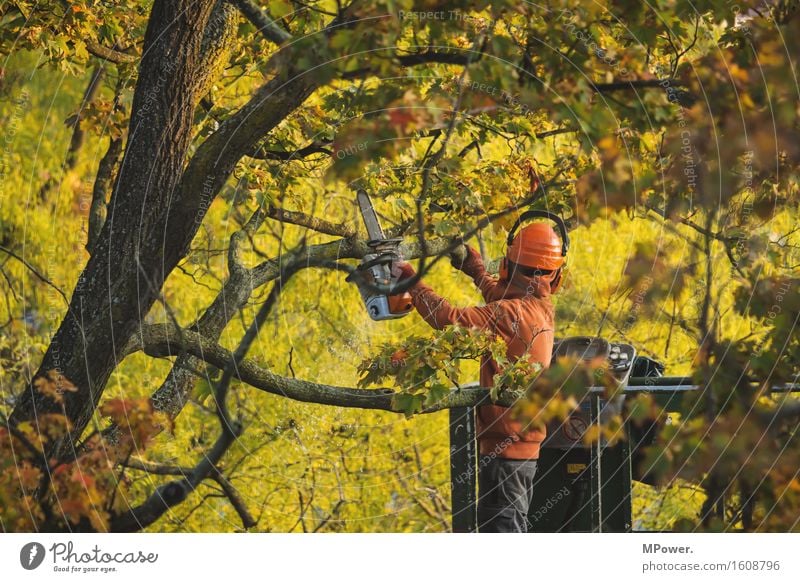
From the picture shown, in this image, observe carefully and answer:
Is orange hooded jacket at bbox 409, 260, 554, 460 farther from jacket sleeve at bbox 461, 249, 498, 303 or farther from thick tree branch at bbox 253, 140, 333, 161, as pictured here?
thick tree branch at bbox 253, 140, 333, 161

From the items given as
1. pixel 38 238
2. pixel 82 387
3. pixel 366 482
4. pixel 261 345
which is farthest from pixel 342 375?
pixel 82 387

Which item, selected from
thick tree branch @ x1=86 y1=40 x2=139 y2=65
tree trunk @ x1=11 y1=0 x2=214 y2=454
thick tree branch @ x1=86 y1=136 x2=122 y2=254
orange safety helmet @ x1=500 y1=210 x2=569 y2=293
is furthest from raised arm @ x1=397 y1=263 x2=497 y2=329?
thick tree branch @ x1=86 y1=40 x2=139 y2=65

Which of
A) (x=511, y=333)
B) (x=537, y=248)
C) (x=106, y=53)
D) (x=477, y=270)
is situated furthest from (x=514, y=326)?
(x=106, y=53)

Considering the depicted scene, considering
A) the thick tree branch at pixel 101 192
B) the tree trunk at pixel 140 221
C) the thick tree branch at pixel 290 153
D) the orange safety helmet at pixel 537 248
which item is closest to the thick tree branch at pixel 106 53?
the thick tree branch at pixel 101 192

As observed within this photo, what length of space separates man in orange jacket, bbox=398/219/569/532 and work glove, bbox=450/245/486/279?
0.42 meters

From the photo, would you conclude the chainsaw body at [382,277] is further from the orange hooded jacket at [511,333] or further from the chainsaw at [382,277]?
the orange hooded jacket at [511,333]

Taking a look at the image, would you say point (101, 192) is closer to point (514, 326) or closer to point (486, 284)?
point (486, 284)

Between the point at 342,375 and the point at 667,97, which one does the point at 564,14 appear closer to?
the point at 667,97

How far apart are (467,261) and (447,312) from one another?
1.12 meters

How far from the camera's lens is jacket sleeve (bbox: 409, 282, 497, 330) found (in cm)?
635

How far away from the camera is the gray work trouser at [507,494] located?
6.78m

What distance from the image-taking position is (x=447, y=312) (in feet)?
20.9

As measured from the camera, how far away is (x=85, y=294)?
19.6 feet

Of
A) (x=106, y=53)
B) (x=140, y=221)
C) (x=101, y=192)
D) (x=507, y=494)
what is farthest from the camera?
(x=101, y=192)
